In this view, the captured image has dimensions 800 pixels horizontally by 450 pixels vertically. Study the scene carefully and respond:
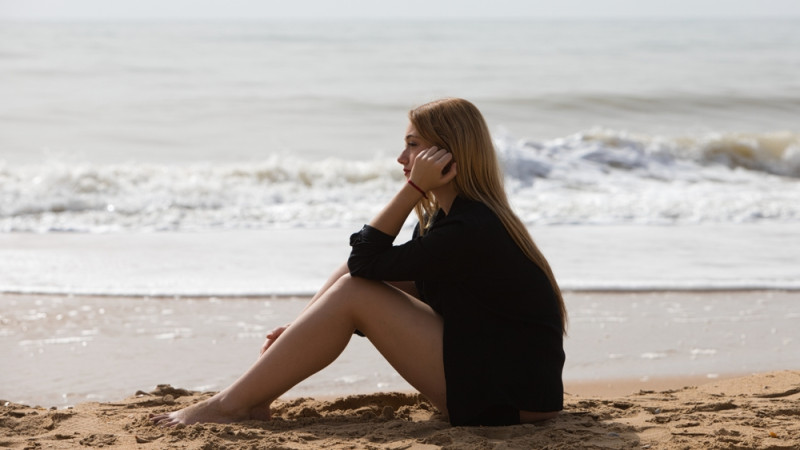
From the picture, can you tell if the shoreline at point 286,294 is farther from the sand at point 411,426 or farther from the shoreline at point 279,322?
the sand at point 411,426

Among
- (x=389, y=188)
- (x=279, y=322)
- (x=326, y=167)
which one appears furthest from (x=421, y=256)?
(x=326, y=167)

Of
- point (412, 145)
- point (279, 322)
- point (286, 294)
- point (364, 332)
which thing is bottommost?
point (364, 332)

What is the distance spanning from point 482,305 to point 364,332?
44 centimetres

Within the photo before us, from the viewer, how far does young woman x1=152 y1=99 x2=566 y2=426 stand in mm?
3086

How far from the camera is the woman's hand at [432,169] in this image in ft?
10.3

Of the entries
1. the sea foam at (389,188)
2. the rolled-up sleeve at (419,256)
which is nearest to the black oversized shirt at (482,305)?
the rolled-up sleeve at (419,256)

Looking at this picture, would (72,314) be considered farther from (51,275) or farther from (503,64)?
(503,64)

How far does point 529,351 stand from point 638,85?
19.5 metres

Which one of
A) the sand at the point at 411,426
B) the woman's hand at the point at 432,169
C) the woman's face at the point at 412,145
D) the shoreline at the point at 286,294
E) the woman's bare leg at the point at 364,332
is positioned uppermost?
the woman's face at the point at 412,145

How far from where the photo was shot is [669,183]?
1221cm

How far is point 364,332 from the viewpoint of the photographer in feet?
10.7

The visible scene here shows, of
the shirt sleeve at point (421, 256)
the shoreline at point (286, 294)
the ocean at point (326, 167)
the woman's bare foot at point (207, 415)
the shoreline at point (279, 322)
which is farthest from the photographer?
the ocean at point (326, 167)

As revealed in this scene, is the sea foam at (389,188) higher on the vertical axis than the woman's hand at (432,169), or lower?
higher

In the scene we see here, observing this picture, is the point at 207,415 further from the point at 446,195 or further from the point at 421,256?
the point at 446,195
